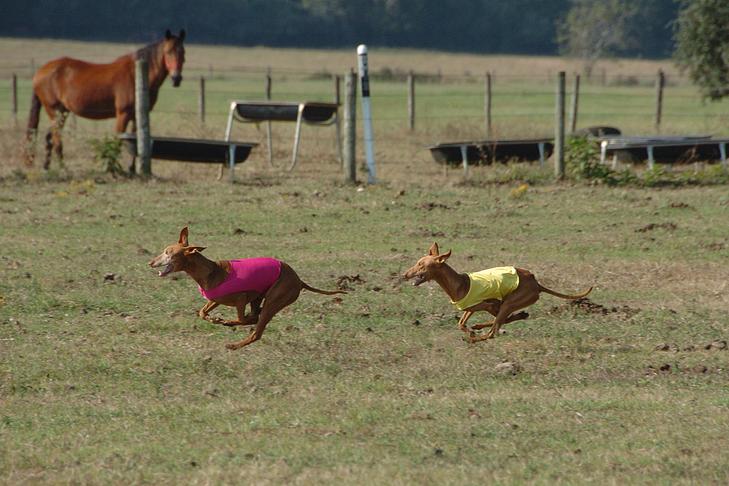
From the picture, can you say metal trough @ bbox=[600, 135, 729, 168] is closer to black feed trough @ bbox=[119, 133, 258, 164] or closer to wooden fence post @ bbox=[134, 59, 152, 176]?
black feed trough @ bbox=[119, 133, 258, 164]

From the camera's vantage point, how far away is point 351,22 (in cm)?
10006

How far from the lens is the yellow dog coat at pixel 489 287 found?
732 centimetres

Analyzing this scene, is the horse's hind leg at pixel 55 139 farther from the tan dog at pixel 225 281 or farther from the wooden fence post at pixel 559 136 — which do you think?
the tan dog at pixel 225 281

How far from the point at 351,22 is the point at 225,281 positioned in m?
94.9

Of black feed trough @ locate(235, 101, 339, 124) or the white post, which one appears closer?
the white post

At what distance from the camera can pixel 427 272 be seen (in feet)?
23.7

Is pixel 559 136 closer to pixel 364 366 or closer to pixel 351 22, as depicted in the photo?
pixel 364 366

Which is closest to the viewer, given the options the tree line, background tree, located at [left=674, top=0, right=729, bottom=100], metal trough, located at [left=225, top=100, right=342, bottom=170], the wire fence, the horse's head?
the horse's head

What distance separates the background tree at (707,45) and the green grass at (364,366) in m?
13.3

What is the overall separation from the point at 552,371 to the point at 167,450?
104 inches

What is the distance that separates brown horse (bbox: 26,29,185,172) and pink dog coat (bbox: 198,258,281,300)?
10.6 meters

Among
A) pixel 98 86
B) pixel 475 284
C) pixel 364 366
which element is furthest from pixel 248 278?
pixel 98 86

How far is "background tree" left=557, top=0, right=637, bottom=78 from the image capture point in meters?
96.7

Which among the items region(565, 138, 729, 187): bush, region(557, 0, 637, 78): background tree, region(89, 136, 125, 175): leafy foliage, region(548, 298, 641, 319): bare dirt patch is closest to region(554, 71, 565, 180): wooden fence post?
region(565, 138, 729, 187): bush
